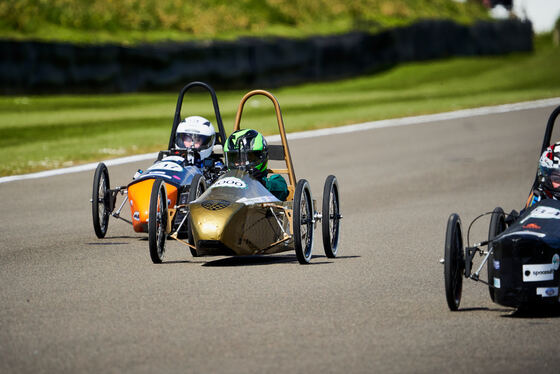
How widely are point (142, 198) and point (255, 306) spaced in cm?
324

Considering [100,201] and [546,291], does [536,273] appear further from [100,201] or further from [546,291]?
[100,201]

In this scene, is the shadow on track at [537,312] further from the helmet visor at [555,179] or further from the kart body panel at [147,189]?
the kart body panel at [147,189]

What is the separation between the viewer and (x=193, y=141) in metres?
11.7

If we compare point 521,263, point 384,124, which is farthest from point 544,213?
point 384,124

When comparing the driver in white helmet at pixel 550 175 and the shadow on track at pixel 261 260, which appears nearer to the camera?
the driver in white helmet at pixel 550 175

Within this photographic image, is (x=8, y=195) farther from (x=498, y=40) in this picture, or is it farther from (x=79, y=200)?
(x=498, y=40)

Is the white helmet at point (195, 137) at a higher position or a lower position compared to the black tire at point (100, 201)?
higher

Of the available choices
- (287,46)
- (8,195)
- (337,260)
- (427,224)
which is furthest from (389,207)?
(287,46)

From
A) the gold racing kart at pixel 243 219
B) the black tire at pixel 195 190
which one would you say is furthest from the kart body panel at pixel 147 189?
the gold racing kart at pixel 243 219

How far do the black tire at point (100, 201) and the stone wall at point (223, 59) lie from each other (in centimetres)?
1564

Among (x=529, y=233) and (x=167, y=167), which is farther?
(x=167, y=167)

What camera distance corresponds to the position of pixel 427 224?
39.9 feet

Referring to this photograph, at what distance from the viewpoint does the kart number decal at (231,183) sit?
923 centimetres

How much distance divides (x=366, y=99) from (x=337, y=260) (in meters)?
21.2
